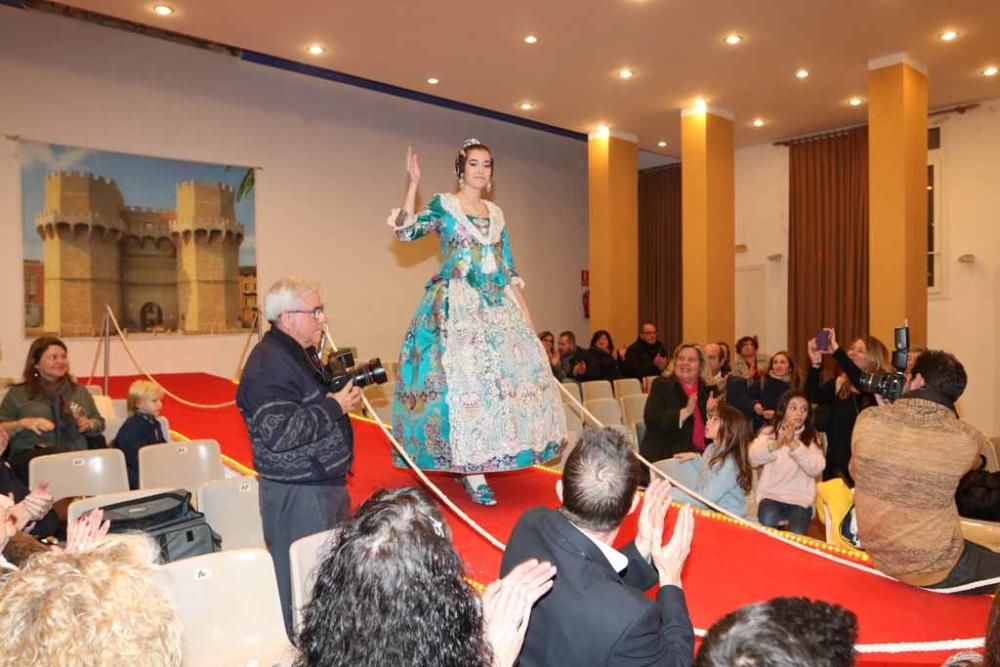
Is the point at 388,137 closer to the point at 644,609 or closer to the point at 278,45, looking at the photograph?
the point at 278,45

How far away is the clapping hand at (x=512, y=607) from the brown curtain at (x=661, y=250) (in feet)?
36.4

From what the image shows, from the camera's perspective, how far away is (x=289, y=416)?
234 centimetres

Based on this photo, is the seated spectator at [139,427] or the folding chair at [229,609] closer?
the folding chair at [229,609]

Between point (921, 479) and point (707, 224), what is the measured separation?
6680mm

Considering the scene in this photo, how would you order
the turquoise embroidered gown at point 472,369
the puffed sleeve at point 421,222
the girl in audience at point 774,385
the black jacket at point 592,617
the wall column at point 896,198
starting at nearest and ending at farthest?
the black jacket at point 592,617
the turquoise embroidered gown at point 472,369
the puffed sleeve at point 421,222
the girl in audience at point 774,385
the wall column at point 896,198

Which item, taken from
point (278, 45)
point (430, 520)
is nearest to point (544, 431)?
point (430, 520)

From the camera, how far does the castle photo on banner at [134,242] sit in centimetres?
752

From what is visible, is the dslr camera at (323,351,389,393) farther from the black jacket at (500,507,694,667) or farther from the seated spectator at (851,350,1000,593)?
the seated spectator at (851,350,1000,593)

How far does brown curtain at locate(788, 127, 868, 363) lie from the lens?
995 cm

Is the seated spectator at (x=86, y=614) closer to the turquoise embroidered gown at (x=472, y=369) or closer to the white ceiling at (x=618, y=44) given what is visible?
the turquoise embroidered gown at (x=472, y=369)

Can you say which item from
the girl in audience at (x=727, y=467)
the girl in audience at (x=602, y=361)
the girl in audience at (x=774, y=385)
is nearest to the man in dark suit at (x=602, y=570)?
the girl in audience at (x=727, y=467)

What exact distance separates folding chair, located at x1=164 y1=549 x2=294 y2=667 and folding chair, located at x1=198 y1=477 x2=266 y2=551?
3.04ft

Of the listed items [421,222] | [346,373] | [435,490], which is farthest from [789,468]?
[346,373]

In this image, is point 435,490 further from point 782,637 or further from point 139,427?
point 139,427
